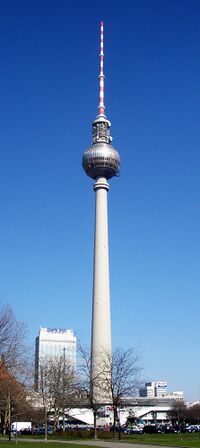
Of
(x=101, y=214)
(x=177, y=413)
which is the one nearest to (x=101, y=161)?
(x=101, y=214)

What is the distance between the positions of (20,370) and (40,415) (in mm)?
37184

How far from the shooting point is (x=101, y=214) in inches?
4481

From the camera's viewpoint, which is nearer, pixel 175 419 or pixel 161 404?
pixel 175 419

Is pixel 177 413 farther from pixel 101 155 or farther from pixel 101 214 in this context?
pixel 101 155

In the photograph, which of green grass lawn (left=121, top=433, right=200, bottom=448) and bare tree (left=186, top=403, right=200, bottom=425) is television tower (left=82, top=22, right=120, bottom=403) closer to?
bare tree (left=186, top=403, right=200, bottom=425)

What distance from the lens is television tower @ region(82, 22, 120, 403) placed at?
4195 inches

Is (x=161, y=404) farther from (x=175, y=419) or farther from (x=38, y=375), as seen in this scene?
(x=38, y=375)

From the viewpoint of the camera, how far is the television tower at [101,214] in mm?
106562

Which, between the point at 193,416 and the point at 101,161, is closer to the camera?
the point at 101,161

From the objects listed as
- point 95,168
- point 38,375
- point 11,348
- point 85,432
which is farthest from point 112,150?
point 11,348

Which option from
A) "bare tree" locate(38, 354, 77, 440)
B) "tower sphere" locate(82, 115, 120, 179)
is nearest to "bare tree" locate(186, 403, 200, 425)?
"bare tree" locate(38, 354, 77, 440)

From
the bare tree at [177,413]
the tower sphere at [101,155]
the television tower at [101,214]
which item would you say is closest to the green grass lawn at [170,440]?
the television tower at [101,214]

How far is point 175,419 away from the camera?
128 meters

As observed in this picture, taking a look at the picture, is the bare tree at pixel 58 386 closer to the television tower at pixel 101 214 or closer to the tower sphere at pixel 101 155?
the television tower at pixel 101 214
